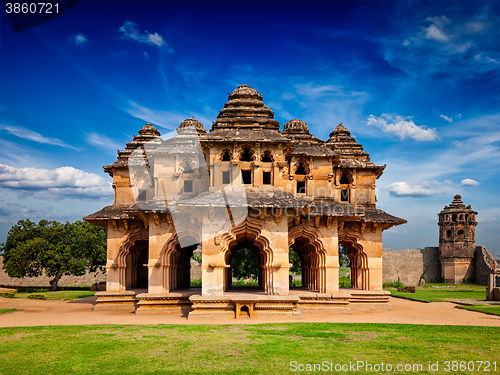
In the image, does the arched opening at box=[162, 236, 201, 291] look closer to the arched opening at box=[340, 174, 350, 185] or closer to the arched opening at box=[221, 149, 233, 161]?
the arched opening at box=[221, 149, 233, 161]

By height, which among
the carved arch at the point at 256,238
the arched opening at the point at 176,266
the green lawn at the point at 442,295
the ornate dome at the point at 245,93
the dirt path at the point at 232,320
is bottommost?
the green lawn at the point at 442,295

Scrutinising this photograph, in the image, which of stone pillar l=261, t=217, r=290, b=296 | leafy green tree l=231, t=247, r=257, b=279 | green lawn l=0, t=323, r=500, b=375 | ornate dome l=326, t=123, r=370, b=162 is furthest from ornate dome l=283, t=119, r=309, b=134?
leafy green tree l=231, t=247, r=257, b=279

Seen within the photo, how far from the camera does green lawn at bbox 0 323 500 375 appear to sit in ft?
26.5

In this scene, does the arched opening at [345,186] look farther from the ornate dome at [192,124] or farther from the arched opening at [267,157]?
the ornate dome at [192,124]

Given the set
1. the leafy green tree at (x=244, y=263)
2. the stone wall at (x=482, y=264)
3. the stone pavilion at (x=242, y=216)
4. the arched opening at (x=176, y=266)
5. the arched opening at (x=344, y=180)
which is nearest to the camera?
the stone pavilion at (x=242, y=216)

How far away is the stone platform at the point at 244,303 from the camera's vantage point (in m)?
14.9

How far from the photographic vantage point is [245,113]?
18938mm

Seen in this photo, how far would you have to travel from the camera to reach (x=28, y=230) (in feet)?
111

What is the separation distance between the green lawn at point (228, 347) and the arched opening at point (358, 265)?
7.64m

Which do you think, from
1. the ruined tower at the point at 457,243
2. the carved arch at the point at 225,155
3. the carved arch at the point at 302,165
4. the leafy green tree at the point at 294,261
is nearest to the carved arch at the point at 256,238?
the carved arch at the point at 225,155

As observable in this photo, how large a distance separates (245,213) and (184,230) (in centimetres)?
379

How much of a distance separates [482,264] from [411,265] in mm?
6652

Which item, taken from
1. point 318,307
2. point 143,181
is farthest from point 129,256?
point 318,307

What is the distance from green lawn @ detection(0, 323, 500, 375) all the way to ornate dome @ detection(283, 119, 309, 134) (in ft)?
36.9
